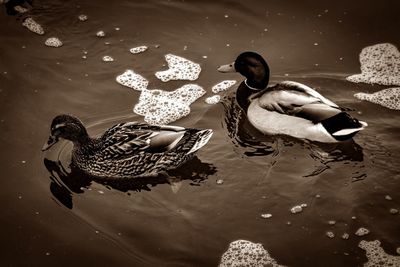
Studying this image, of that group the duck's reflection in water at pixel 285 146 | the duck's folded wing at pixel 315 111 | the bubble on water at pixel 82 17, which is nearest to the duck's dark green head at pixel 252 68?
the duck's reflection in water at pixel 285 146

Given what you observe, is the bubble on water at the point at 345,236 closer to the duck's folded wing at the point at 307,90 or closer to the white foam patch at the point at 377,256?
the white foam patch at the point at 377,256

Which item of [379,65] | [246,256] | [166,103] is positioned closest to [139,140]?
[166,103]

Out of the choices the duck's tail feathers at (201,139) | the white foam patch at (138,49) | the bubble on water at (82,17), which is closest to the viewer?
→ the duck's tail feathers at (201,139)

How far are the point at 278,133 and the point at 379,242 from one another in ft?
5.74

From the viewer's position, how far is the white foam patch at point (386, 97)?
673cm

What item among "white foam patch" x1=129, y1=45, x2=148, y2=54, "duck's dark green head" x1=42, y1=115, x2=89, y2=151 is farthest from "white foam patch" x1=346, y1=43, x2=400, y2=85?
"duck's dark green head" x1=42, y1=115, x2=89, y2=151

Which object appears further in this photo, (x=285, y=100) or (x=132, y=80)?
(x=132, y=80)

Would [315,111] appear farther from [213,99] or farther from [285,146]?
[213,99]

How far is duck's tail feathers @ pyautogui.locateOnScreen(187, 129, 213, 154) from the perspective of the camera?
19.0 feet

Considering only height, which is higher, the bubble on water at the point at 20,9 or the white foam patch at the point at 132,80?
the bubble on water at the point at 20,9

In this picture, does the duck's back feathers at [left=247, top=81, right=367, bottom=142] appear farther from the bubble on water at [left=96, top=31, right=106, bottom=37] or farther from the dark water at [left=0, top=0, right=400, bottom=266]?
the bubble on water at [left=96, top=31, right=106, bottom=37]

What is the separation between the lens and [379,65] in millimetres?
7301

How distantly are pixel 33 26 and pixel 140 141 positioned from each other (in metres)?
3.15

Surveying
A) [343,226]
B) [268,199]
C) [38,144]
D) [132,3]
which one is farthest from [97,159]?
[132,3]
